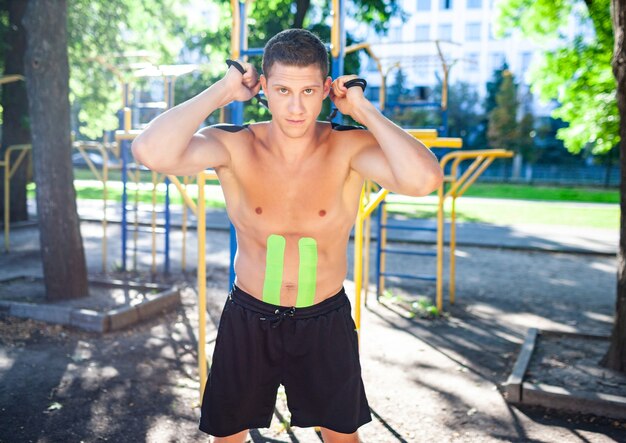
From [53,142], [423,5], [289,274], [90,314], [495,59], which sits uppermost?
[423,5]

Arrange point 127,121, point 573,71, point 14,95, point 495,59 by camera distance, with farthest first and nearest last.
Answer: point 495,59
point 573,71
point 14,95
point 127,121

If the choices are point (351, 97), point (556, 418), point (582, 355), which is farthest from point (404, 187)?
point (582, 355)

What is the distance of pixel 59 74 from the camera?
6.11 meters

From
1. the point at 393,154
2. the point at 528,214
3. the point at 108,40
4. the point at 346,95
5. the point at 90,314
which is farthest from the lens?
the point at 528,214

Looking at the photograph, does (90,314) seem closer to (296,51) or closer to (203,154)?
(203,154)

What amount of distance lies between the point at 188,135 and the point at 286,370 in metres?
1.01

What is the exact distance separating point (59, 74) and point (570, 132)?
12054 millimetres

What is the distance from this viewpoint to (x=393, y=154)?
2154 mm

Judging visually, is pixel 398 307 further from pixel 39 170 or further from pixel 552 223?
pixel 552 223

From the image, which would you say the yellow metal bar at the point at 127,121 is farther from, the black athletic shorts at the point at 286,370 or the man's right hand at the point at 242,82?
the black athletic shorts at the point at 286,370

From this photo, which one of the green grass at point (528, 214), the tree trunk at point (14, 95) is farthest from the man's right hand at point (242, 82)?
the green grass at point (528, 214)

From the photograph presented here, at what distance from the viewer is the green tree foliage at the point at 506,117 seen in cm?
3538

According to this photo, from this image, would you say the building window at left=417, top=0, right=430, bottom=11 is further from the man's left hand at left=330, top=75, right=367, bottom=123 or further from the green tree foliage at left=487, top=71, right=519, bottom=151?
the man's left hand at left=330, top=75, right=367, bottom=123

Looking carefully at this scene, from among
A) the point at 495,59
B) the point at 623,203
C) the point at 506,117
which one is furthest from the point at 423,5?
the point at 623,203
